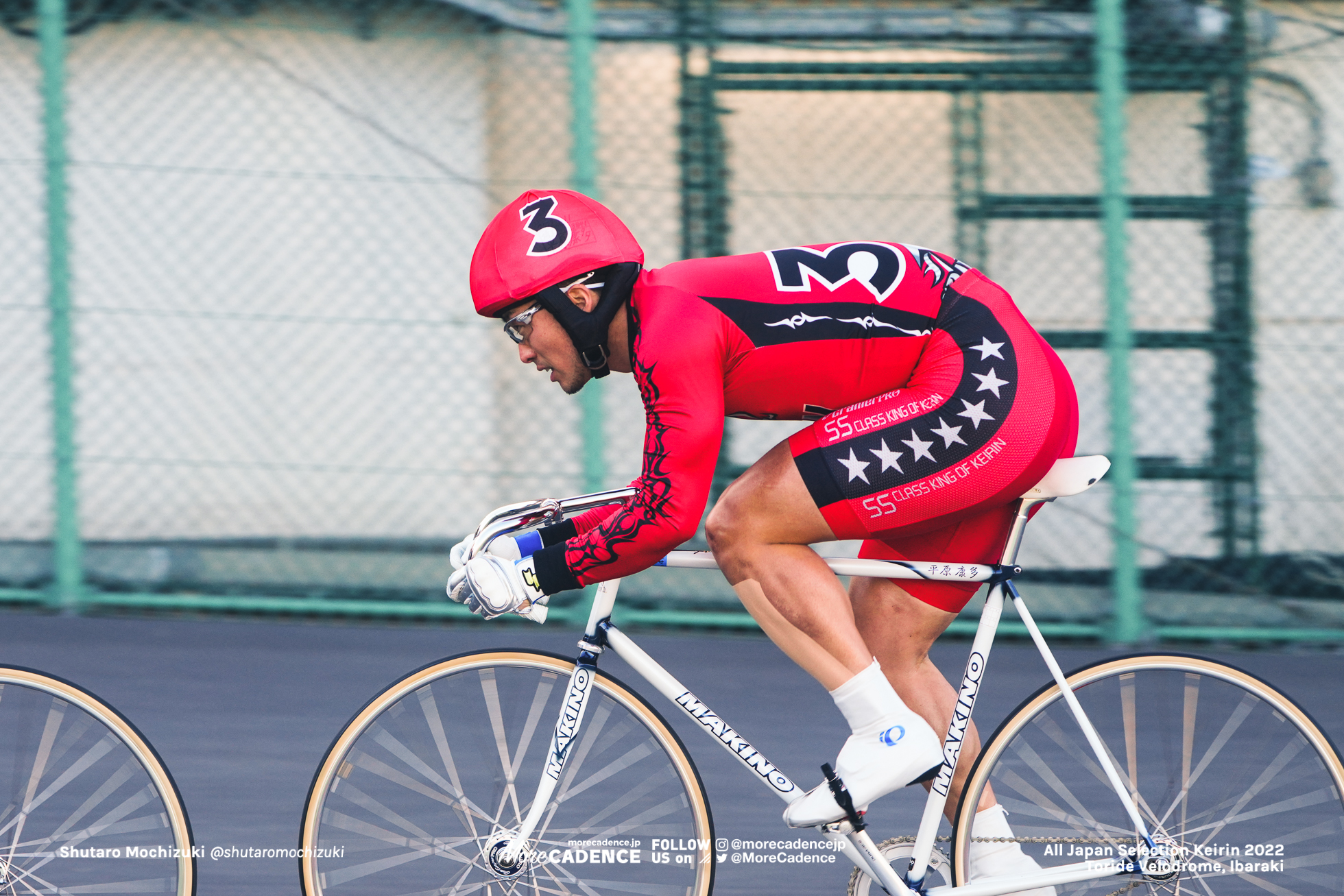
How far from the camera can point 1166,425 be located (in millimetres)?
6137

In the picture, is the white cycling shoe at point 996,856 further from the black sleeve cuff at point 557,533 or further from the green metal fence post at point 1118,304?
the green metal fence post at point 1118,304

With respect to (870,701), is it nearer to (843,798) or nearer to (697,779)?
(843,798)

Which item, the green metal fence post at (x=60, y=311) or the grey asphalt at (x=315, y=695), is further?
the green metal fence post at (x=60, y=311)

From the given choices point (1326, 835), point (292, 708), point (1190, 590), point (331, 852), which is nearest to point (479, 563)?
point (331, 852)

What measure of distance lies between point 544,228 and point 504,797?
1167mm

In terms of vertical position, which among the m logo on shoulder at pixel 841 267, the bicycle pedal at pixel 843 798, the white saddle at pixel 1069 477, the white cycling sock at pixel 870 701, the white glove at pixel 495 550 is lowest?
the bicycle pedal at pixel 843 798

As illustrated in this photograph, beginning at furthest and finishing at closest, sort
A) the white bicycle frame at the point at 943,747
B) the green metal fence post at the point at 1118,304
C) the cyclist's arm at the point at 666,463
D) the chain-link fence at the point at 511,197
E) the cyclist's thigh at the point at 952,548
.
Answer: the chain-link fence at the point at 511,197 < the green metal fence post at the point at 1118,304 < the cyclist's thigh at the point at 952,548 < the white bicycle frame at the point at 943,747 < the cyclist's arm at the point at 666,463

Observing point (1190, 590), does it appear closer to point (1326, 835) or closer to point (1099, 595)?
point (1099, 595)

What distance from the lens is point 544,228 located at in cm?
282

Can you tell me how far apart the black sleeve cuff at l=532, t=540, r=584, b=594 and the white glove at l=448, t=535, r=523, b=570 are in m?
0.12

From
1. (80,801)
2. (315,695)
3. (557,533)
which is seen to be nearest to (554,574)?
(557,533)

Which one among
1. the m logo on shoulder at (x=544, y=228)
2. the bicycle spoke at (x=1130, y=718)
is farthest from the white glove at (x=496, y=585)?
the bicycle spoke at (x=1130, y=718)

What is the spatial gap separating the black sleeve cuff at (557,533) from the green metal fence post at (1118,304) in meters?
3.52

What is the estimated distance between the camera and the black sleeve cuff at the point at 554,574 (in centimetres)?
283
